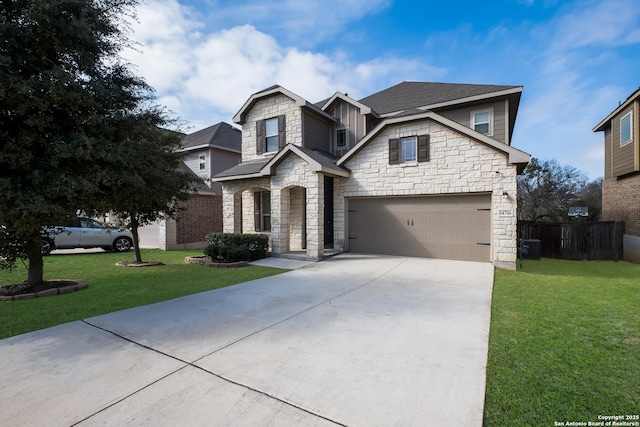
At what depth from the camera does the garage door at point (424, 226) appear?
9883 millimetres

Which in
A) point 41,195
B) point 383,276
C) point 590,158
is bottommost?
point 383,276

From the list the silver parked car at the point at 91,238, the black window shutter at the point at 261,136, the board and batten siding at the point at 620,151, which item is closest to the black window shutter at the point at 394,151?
the black window shutter at the point at 261,136

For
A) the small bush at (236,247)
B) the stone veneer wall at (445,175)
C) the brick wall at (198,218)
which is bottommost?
the small bush at (236,247)

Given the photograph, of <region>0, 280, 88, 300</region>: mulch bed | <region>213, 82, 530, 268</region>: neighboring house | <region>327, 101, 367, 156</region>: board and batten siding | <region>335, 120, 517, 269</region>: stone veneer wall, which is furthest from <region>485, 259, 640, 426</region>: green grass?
<region>327, 101, 367, 156</region>: board and batten siding

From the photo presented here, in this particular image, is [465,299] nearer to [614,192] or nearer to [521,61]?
[521,61]

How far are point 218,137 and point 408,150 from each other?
13.2 m

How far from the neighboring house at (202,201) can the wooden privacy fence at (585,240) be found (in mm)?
14624

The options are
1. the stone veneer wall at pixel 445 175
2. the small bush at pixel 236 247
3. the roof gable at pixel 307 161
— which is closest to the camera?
the stone veneer wall at pixel 445 175

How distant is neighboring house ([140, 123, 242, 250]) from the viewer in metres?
15.1

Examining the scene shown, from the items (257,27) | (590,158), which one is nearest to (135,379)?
(257,27)

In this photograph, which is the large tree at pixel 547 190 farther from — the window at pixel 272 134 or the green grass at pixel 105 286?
the green grass at pixel 105 286

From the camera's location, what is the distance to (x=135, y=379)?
293 centimetres

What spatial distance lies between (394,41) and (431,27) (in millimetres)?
1406

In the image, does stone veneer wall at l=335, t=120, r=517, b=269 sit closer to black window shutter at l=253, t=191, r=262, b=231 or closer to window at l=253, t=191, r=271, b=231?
window at l=253, t=191, r=271, b=231
